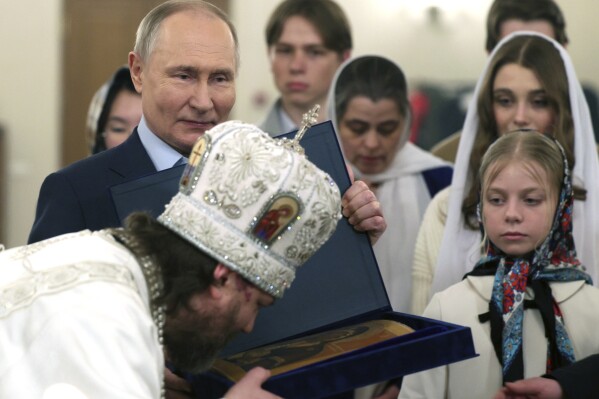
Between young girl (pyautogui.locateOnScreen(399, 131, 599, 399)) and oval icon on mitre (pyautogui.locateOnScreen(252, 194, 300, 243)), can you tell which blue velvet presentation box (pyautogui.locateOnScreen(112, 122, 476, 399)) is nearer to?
oval icon on mitre (pyautogui.locateOnScreen(252, 194, 300, 243))

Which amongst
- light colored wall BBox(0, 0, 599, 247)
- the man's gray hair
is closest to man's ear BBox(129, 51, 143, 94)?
the man's gray hair

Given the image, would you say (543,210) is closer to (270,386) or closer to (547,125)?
(547,125)

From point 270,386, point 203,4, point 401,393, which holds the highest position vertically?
point 203,4

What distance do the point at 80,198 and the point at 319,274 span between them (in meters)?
0.68

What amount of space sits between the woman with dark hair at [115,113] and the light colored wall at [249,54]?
4.88m

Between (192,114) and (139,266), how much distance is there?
3.28ft

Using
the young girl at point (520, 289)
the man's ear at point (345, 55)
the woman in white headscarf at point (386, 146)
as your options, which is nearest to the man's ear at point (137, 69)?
the young girl at point (520, 289)

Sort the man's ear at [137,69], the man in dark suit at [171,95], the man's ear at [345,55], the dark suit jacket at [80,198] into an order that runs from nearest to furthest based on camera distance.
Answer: the dark suit jacket at [80,198]
the man in dark suit at [171,95]
the man's ear at [137,69]
the man's ear at [345,55]

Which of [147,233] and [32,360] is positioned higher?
[147,233]

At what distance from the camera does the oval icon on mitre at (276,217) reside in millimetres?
2402

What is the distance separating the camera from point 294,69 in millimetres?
5117

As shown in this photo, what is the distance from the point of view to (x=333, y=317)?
9.56 ft

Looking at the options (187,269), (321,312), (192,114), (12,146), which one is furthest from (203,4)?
(12,146)

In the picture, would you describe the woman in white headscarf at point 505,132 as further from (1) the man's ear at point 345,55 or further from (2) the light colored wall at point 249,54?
(2) the light colored wall at point 249,54
